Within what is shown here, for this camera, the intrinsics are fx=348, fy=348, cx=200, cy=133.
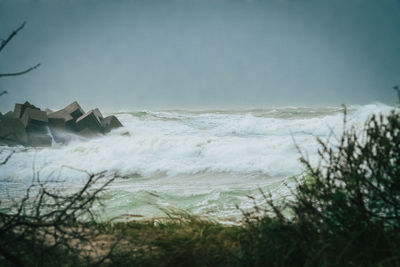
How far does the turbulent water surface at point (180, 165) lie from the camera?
25.1 feet

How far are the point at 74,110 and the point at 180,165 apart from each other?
7.66 m

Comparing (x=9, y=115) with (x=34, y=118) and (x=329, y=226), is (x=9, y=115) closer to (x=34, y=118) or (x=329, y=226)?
Result: (x=34, y=118)

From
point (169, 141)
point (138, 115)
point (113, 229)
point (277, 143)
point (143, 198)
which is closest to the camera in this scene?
point (113, 229)

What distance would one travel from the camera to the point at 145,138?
15.9 meters

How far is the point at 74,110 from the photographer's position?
17.0m

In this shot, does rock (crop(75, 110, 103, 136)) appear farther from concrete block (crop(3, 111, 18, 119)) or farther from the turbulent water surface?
concrete block (crop(3, 111, 18, 119))

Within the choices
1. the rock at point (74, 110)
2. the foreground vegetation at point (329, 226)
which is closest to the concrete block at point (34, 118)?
the rock at point (74, 110)

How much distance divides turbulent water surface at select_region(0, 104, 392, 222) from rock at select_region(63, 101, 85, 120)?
188 centimetres

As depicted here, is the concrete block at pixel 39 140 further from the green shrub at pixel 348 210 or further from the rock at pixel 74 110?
the green shrub at pixel 348 210

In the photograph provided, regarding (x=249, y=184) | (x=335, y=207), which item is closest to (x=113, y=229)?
(x=335, y=207)

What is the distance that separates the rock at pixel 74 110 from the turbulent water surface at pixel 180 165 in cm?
188

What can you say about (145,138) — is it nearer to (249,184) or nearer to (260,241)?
(249,184)

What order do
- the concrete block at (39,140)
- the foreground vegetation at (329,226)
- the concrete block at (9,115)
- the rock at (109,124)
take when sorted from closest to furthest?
the foreground vegetation at (329,226) < the concrete block at (39,140) < the concrete block at (9,115) < the rock at (109,124)

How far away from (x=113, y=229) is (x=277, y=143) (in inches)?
410
